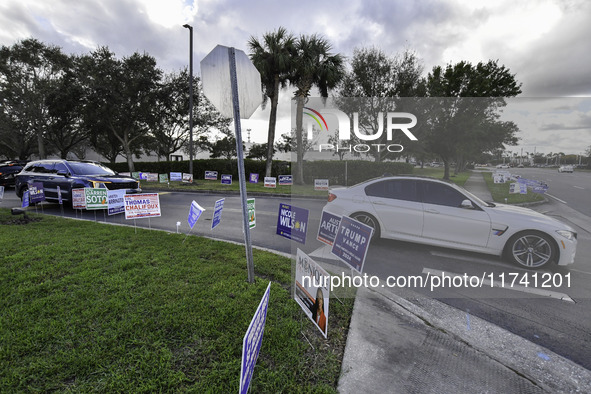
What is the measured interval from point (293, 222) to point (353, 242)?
1.11m

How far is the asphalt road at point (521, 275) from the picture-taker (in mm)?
3014

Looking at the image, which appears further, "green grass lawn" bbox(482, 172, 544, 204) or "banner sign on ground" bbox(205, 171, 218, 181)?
"banner sign on ground" bbox(205, 171, 218, 181)

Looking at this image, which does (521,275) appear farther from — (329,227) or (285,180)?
(285,180)

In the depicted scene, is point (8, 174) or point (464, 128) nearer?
point (464, 128)

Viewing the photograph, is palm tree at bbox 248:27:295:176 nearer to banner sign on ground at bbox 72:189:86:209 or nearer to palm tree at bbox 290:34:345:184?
palm tree at bbox 290:34:345:184

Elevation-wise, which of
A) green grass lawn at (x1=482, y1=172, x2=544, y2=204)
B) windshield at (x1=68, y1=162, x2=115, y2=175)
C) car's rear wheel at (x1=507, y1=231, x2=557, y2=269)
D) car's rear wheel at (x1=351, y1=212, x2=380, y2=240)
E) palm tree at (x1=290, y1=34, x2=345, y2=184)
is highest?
palm tree at (x1=290, y1=34, x2=345, y2=184)

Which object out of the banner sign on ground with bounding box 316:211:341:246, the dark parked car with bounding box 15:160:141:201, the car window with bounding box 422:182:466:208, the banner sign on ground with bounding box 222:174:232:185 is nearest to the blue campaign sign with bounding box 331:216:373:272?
the banner sign on ground with bounding box 316:211:341:246

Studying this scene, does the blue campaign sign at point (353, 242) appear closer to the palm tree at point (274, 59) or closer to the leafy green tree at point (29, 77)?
the palm tree at point (274, 59)

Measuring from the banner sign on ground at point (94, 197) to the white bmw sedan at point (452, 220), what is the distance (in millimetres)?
6145

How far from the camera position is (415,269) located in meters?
4.49

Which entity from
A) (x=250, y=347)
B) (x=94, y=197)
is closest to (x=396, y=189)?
(x=250, y=347)

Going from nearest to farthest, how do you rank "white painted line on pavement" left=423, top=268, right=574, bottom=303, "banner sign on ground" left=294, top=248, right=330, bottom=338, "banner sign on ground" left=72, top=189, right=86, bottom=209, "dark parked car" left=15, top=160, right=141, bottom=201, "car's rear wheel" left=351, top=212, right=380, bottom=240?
1. "banner sign on ground" left=294, top=248, right=330, bottom=338
2. "white painted line on pavement" left=423, top=268, right=574, bottom=303
3. "car's rear wheel" left=351, top=212, right=380, bottom=240
4. "banner sign on ground" left=72, top=189, right=86, bottom=209
5. "dark parked car" left=15, top=160, right=141, bottom=201

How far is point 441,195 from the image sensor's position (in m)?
4.86

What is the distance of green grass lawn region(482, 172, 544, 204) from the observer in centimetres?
456
